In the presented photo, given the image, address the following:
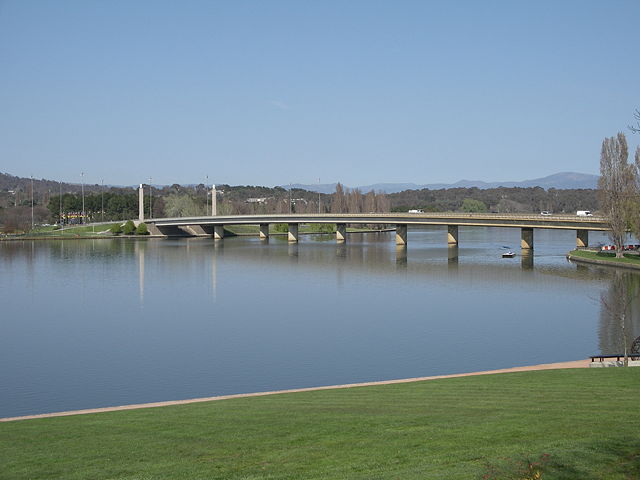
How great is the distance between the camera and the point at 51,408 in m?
20.0

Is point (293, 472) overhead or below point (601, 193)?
below

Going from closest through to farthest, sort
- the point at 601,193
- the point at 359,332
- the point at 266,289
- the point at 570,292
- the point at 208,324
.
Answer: the point at 359,332, the point at 208,324, the point at 570,292, the point at 266,289, the point at 601,193

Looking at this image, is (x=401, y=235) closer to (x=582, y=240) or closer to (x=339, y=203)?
(x=582, y=240)

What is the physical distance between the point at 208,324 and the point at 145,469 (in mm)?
25071

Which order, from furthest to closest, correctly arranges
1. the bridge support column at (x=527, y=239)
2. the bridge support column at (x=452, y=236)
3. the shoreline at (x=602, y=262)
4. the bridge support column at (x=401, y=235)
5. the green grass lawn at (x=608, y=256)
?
the bridge support column at (x=401, y=235)
the bridge support column at (x=452, y=236)
the bridge support column at (x=527, y=239)
the green grass lawn at (x=608, y=256)
the shoreline at (x=602, y=262)

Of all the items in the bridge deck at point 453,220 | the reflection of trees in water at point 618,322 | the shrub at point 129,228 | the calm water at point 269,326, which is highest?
the bridge deck at point 453,220

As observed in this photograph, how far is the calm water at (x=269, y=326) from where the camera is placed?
23766 millimetres

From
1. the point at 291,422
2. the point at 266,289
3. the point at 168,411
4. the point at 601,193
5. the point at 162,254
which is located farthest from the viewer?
the point at 162,254

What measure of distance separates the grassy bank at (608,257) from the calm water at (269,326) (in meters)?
2.68

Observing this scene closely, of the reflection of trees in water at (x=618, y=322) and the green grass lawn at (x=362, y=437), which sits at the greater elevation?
the green grass lawn at (x=362, y=437)

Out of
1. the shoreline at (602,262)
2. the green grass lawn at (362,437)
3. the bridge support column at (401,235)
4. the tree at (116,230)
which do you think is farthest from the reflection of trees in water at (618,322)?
the tree at (116,230)

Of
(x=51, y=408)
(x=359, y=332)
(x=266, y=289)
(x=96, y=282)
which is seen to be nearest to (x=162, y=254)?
(x=96, y=282)

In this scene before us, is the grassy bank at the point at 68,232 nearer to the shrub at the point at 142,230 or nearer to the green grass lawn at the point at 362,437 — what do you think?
the shrub at the point at 142,230

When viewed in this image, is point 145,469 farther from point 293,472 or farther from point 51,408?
point 51,408
